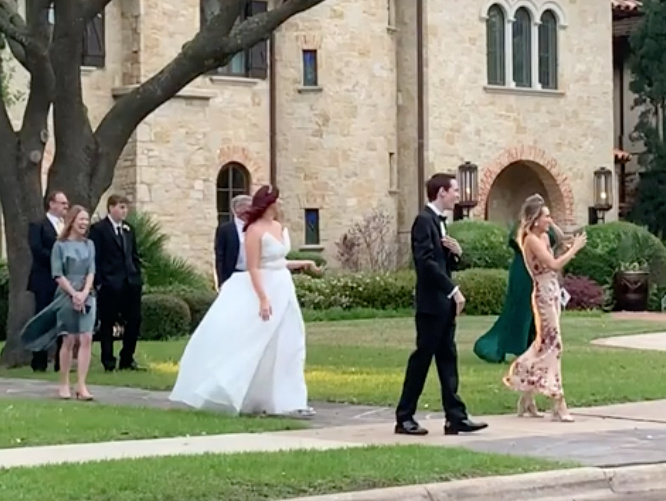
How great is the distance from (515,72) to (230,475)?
95.0 feet

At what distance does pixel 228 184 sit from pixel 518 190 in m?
9.09

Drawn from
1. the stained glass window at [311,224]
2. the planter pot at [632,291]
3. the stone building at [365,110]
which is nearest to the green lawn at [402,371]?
the planter pot at [632,291]

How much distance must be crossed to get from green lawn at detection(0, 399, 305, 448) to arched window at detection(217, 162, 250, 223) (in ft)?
63.2

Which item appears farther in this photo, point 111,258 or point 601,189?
point 601,189

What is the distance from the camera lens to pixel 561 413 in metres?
13.1

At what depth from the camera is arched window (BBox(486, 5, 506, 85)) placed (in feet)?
121

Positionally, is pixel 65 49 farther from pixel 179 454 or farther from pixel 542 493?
pixel 542 493

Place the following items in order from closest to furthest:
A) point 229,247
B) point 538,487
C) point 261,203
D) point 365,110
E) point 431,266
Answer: point 538,487, point 431,266, point 261,203, point 229,247, point 365,110

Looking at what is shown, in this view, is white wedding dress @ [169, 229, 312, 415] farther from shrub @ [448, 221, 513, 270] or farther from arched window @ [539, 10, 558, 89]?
arched window @ [539, 10, 558, 89]

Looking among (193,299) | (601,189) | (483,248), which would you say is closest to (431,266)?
(193,299)

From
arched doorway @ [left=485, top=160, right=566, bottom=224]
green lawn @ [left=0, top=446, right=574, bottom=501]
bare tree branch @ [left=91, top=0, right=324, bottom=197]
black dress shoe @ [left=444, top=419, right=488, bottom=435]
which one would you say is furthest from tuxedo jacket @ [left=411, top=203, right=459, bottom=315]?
arched doorway @ [left=485, top=160, right=566, bottom=224]

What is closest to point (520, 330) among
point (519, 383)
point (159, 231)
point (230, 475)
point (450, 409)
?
point (519, 383)

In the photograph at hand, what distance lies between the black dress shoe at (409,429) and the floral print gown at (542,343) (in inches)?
56.3

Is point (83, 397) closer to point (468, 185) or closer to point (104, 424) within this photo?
point (104, 424)
